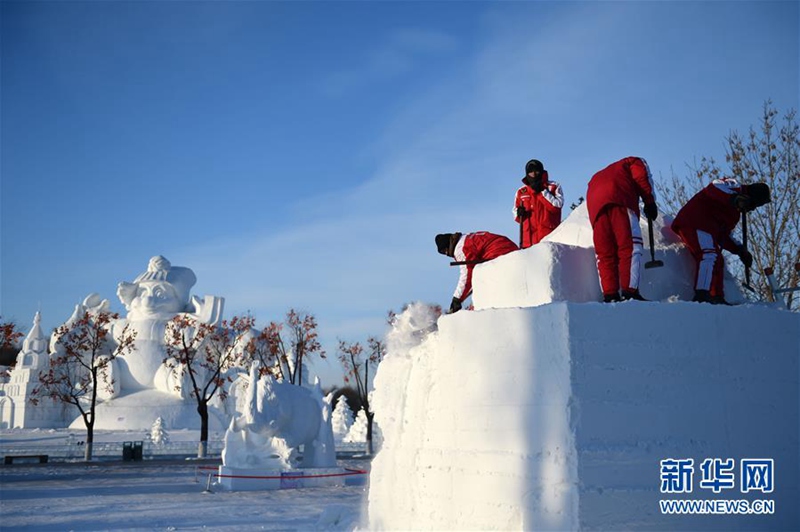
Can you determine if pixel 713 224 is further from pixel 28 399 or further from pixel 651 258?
pixel 28 399

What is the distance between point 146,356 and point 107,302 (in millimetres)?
6058

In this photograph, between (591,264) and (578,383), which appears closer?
(578,383)

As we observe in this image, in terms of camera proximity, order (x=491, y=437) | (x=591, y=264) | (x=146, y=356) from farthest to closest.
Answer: (x=146, y=356) → (x=591, y=264) → (x=491, y=437)

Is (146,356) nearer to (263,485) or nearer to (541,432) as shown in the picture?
(263,485)

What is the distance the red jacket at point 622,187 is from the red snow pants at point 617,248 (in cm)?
6

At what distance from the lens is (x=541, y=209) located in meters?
6.44

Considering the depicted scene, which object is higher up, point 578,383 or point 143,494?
point 578,383

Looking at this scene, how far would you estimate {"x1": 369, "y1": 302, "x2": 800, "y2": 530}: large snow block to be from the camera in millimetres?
4094

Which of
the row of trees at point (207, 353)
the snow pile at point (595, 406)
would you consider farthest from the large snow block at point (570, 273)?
the row of trees at point (207, 353)

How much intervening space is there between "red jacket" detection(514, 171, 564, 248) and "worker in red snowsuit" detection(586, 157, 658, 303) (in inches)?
49.1

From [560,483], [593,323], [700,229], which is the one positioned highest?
[700,229]

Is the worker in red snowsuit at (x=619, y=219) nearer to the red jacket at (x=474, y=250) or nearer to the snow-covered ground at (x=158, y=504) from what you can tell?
the red jacket at (x=474, y=250)

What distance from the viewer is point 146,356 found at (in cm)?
3238

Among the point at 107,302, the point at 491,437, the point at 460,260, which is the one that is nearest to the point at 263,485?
the point at 460,260
